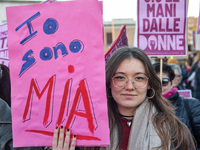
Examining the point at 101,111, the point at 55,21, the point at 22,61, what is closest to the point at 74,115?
the point at 101,111

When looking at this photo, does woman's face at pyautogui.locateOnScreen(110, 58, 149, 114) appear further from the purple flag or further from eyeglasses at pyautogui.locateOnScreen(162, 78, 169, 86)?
eyeglasses at pyautogui.locateOnScreen(162, 78, 169, 86)

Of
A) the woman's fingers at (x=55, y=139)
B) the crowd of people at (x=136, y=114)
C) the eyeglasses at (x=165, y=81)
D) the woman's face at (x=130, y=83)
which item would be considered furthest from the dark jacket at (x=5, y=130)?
the eyeglasses at (x=165, y=81)

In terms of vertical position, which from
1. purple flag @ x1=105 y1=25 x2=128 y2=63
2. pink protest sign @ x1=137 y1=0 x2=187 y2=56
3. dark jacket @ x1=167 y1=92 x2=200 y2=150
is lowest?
dark jacket @ x1=167 y1=92 x2=200 y2=150

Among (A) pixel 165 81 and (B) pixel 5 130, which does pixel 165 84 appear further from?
(B) pixel 5 130

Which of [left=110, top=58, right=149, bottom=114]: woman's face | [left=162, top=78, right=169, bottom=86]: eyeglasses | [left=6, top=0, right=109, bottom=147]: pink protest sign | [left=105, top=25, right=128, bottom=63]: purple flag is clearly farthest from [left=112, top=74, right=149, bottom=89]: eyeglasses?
[left=162, top=78, right=169, bottom=86]: eyeglasses

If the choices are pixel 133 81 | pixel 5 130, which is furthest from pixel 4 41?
pixel 133 81

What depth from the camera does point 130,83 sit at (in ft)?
5.97

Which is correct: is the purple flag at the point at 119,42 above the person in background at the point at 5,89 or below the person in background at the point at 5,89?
above

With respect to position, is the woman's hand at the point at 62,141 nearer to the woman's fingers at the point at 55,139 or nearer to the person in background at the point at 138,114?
the woman's fingers at the point at 55,139

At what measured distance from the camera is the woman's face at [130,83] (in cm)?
185

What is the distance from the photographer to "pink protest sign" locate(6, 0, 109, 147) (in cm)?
160

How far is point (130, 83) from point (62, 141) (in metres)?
0.59

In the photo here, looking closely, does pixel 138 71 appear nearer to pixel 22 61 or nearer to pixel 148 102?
pixel 148 102

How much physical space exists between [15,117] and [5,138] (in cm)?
20
